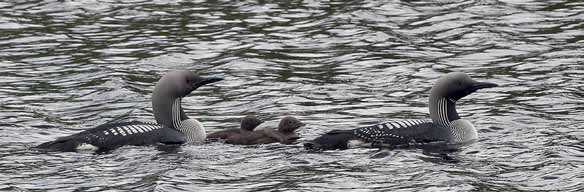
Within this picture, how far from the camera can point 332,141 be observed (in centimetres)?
1360

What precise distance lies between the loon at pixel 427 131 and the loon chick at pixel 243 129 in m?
0.77

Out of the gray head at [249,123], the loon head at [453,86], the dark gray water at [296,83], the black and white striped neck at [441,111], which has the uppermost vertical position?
the loon head at [453,86]

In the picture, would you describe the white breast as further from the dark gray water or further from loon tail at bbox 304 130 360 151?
loon tail at bbox 304 130 360 151

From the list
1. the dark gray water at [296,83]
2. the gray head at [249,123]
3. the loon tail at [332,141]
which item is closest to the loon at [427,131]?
the loon tail at [332,141]

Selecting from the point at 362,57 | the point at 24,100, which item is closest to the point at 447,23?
the point at 362,57

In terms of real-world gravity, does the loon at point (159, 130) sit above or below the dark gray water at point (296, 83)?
above

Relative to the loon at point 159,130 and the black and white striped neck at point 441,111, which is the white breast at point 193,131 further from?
the black and white striped neck at point 441,111

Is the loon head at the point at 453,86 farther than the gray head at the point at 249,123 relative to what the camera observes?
No

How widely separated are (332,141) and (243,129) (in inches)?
42.1

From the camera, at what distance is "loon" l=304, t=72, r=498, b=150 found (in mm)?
13664

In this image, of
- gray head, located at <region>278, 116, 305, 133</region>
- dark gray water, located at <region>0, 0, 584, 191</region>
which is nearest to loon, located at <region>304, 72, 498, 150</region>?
dark gray water, located at <region>0, 0, 584, 191</region>

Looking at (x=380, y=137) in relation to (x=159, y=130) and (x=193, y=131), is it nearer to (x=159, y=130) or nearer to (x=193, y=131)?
(x=193, y=131)

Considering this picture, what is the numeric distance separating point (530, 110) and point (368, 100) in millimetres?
1766

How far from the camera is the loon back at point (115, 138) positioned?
1359cm
